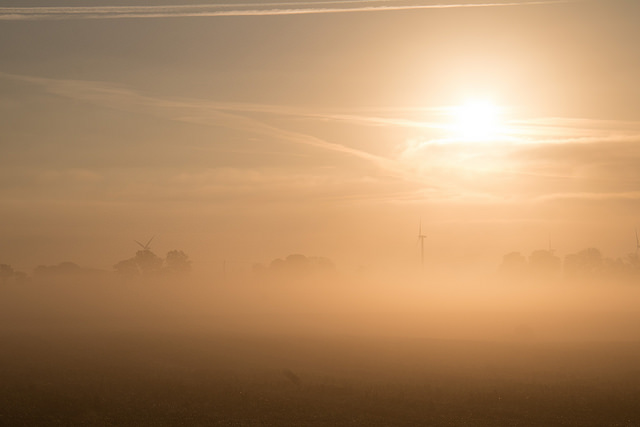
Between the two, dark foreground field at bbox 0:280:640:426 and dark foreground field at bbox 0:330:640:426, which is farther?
dark foreground field at bbox 0:280:640:426

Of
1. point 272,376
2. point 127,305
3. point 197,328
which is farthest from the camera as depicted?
point 127,305

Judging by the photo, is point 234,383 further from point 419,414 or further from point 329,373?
point 419,414

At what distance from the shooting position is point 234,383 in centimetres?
5641

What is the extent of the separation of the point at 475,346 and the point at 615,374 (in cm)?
2363

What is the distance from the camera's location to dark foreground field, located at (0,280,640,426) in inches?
1847

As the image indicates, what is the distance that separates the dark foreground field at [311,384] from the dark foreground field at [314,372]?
0.15 m

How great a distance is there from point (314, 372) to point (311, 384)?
7.35 meters

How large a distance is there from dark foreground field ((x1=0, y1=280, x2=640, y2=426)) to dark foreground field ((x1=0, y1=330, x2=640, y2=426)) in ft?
0.48

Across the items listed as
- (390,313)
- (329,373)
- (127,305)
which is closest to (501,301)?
(390,313)

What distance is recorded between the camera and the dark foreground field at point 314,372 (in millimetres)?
46906

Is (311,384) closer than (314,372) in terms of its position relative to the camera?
Yes

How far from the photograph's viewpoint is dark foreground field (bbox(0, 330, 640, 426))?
46.3m

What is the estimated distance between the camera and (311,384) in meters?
56.7

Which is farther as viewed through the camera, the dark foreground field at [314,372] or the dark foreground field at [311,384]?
the dark foreground field at [314,372]
